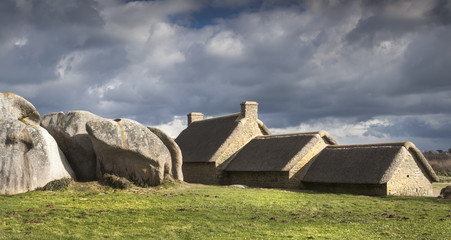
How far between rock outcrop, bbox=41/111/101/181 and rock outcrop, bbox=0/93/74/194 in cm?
120

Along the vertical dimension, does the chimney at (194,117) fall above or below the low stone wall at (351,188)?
above

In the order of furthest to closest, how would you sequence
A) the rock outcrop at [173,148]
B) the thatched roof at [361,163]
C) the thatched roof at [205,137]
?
the thatched roof at [205,137] < the rock outcrop at [173,148] < the thatched roof at [361,163]

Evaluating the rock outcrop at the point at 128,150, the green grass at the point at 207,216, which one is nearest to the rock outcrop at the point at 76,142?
the rock outcrop at the point at 128,150

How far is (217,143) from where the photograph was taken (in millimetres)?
40000

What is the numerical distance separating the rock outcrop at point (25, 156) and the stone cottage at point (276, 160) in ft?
49.8

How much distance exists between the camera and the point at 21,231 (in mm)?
15367

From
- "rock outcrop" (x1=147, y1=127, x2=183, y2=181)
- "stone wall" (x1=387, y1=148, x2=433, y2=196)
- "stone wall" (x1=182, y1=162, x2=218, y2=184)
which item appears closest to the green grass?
"stone wall" (x1=387, y1=148, x2=433, y2=196)

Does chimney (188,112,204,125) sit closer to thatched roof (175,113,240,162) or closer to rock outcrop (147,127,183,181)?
thatched roof (175,113,240,162)

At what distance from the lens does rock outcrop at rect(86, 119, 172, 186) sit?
25.6 m

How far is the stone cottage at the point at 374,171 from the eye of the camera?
95.0 ft

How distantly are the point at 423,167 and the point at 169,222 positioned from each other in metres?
21.7

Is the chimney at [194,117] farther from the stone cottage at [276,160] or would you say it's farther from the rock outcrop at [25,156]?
the rock outcrop at [25,156]

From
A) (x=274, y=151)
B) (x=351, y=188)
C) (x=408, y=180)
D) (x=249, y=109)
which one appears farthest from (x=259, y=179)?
(x=408, y=180)

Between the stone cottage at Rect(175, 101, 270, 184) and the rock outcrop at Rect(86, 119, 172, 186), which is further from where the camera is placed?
the stone cottage at Rect(175, 101, 270, 184)
